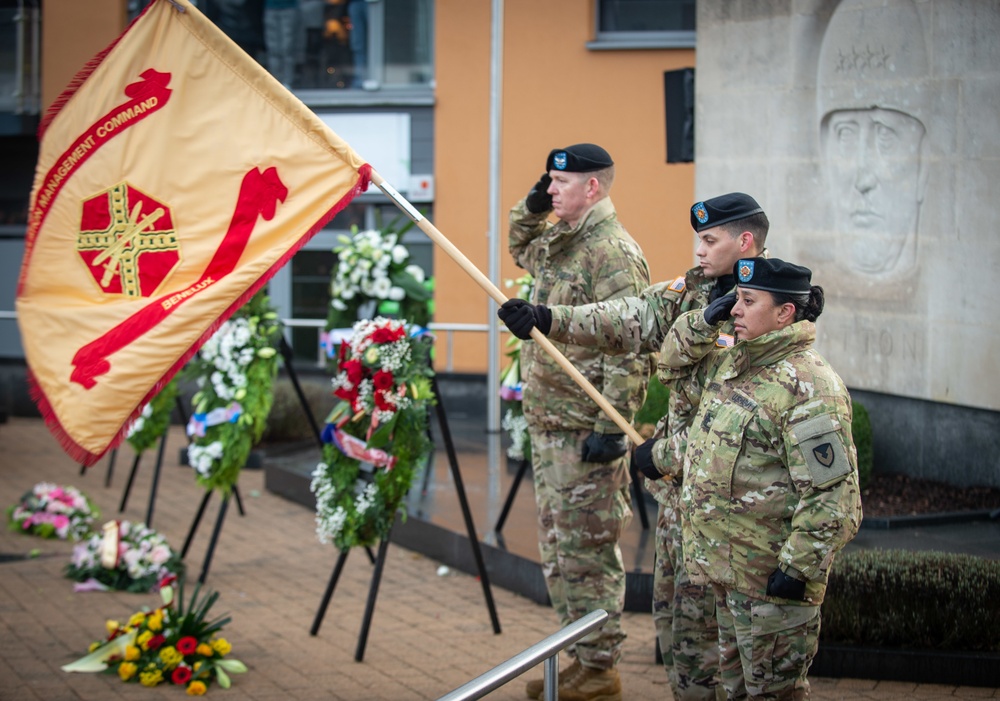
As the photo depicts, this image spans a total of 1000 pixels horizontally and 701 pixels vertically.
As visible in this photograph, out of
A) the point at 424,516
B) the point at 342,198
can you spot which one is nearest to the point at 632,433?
the point at 342,198

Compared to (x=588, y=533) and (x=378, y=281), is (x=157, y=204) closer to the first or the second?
(x=588, y=533)

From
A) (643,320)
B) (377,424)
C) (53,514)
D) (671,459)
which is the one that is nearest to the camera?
(671,459)

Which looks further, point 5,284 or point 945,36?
point 5,284

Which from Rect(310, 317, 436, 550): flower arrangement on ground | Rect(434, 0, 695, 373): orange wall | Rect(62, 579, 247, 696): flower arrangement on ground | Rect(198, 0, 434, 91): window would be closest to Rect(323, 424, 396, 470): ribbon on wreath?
Rect(310, 317, 436, 550): flower arrangement on ground

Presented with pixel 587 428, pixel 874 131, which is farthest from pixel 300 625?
pixel 874 131

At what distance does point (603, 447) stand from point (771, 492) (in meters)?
1.42

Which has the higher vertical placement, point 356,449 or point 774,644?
point 356,449

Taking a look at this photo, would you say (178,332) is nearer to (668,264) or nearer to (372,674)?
(372,674)

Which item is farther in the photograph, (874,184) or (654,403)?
(654,403)

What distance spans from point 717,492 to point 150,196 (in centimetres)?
298

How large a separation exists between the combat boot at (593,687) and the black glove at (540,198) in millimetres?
2271

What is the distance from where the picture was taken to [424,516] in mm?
8727

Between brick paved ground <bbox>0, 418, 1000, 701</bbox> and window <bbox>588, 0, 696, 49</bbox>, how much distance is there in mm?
8262

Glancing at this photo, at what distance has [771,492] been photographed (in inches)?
165
